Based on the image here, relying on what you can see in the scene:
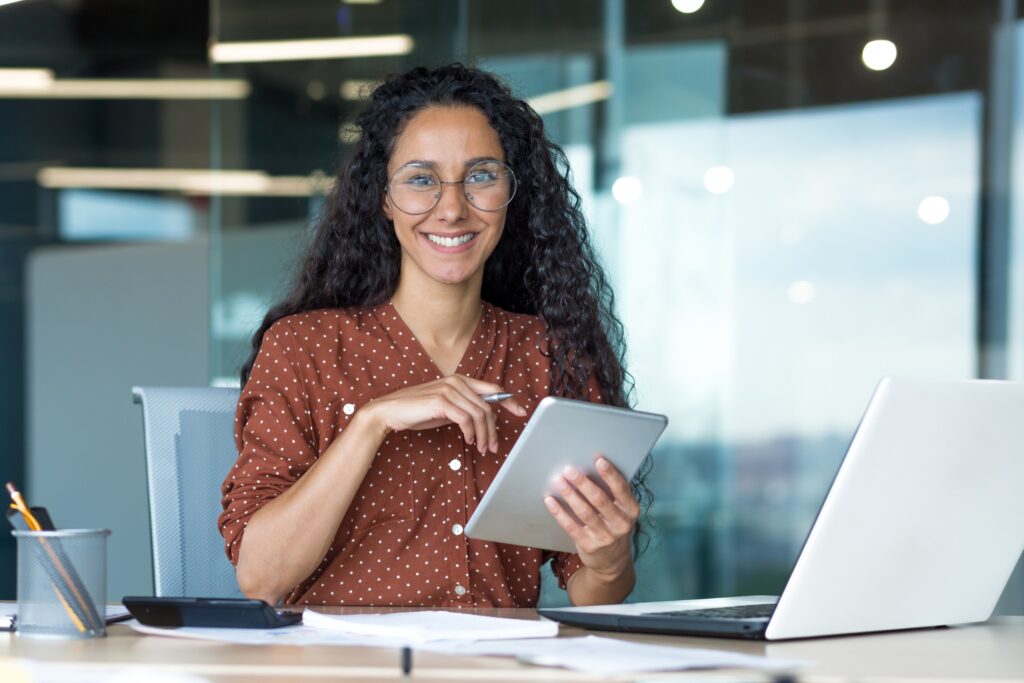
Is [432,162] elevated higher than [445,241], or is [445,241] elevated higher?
[432,162]

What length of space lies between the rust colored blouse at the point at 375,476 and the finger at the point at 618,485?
0.38 meters

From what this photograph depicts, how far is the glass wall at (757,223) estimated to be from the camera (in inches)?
159

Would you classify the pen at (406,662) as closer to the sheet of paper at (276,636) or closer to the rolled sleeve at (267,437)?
the sheet of paper at (276,636)

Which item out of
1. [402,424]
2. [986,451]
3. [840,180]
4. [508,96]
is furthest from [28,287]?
[986,451]

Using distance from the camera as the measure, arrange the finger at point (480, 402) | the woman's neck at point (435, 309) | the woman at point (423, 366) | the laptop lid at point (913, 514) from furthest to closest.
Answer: the woman's neck at point (435, 309)
the woman at point (423, 366)
the finger at point (480, 402)
the laptop lid at point (913, 514)

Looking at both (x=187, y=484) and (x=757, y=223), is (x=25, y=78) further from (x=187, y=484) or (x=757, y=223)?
(x=187, y=484)

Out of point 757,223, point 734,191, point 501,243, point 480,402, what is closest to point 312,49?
point 734,191

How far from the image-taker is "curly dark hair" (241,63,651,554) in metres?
2.06

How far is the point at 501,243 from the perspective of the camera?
86.7 inches

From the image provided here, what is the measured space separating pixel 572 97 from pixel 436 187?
2.26 metres

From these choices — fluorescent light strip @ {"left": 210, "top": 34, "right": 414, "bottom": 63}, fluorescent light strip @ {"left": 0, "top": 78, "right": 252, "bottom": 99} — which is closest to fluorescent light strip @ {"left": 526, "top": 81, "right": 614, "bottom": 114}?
fluorescent light strip @ {"left": 210, "top": 34, "right": 414, "bottom": 63}

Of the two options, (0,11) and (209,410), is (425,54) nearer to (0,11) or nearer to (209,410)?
(0,11)

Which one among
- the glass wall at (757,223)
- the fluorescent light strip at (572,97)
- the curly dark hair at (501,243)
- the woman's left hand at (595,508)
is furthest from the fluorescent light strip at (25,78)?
the woman's left hand at (595,508)

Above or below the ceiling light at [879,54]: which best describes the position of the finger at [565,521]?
below
